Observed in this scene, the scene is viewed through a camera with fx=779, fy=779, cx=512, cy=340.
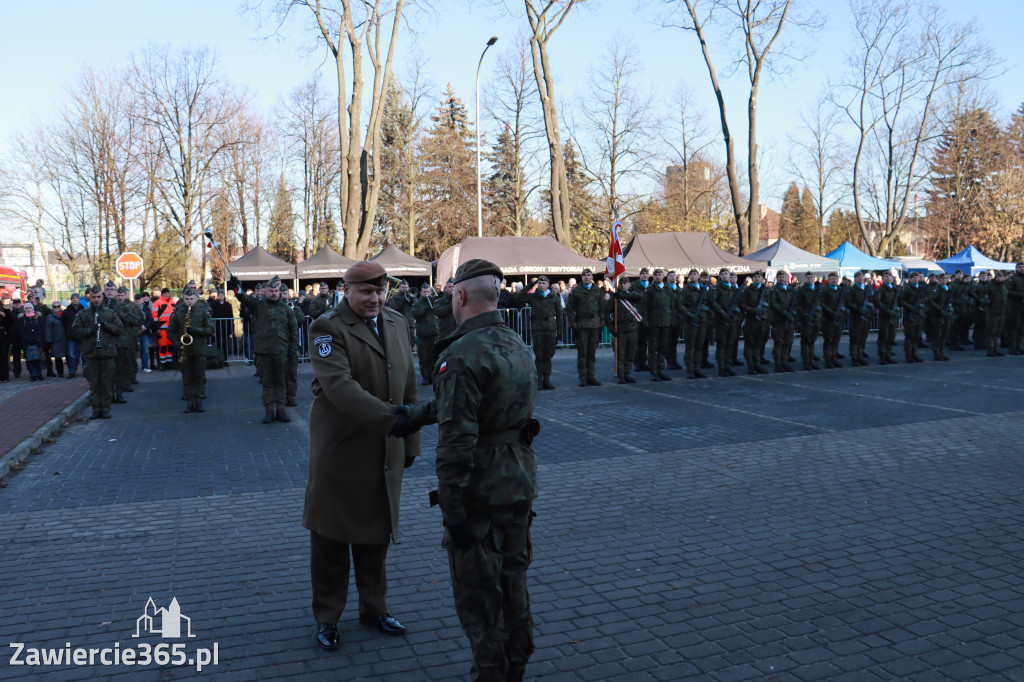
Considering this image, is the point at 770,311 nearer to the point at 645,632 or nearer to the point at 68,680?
the point at 645,632

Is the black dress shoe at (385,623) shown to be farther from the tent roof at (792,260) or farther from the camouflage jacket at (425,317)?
the tent roof at (792,260)

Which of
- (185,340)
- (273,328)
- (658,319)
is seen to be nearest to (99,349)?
(185,340)

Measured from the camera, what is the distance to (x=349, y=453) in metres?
3.98

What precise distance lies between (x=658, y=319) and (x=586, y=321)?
5.37 feet

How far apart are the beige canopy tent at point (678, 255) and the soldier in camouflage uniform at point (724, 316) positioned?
30.2ft

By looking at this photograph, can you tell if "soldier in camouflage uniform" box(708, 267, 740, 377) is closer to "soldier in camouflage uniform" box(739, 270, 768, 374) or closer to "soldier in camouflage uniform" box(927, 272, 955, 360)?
"soldier in camouflage uniform" box(739, 270, 768, 374)

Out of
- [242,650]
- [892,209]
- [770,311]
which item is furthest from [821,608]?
[892,209]

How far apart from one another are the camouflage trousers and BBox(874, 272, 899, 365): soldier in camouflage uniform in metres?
16.6

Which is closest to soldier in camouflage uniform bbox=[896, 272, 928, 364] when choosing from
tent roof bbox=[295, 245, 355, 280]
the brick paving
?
the brick paving

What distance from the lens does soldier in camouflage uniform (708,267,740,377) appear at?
15.9m

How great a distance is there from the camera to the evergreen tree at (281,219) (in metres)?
50.3

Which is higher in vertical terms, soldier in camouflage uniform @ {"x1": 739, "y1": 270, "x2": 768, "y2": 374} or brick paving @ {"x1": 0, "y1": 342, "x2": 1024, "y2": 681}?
soldier in camouflage uniform @ {"x1": 739, "y1": 270, "x2": 768, "y2": 374}

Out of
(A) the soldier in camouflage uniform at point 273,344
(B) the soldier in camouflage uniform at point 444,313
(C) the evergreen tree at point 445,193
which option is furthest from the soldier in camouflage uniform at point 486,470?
(C) the evergreen tree at point 445,193

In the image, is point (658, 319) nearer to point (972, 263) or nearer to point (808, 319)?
point (808, 319)
